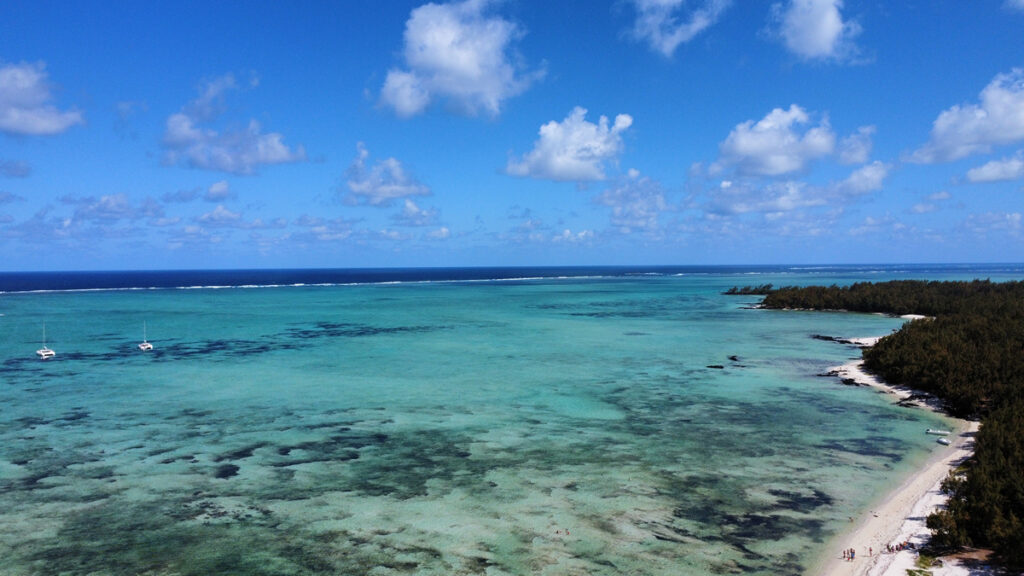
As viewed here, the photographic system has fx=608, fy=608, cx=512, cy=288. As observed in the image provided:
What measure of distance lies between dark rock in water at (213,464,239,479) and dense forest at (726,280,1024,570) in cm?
1755

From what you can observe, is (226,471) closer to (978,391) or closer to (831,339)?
Answer: (978,391)

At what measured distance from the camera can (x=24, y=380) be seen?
104ft

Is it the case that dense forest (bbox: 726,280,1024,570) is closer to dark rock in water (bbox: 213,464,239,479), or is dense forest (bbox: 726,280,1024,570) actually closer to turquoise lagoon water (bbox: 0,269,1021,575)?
turquoise lagoon water (bbox: 0,269,1021,575)

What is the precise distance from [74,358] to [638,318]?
4966 cm

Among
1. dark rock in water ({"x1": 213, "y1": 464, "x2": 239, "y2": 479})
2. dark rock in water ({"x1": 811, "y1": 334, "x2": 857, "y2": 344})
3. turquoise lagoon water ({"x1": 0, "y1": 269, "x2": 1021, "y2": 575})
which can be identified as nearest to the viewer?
turquoise lagoon water ({"x1": 0, "y1": 269, "x2": 1021, "y2": 575})

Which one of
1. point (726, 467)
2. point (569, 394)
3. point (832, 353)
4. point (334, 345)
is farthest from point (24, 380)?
point (832, 353)

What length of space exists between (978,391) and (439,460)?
21245 millimetres

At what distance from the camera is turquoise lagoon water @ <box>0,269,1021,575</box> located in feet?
42.6

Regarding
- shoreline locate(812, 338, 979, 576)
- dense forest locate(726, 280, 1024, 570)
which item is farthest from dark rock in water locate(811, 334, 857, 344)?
shoreline locate(812, 338, 979, 576)

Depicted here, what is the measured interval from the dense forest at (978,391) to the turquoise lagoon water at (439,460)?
207 cm

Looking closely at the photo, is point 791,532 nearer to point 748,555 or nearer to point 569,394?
point 748,555

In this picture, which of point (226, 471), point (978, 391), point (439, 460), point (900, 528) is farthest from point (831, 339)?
point (226, 471)

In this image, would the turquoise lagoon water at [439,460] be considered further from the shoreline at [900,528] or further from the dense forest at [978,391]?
the dense forest at [978,391]

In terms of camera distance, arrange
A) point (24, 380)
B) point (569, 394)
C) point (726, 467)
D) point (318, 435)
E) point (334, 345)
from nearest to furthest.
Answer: point (726, 467) < point (318, 435) < point (569, 394) < point (24, 380) < point (334, 345)
